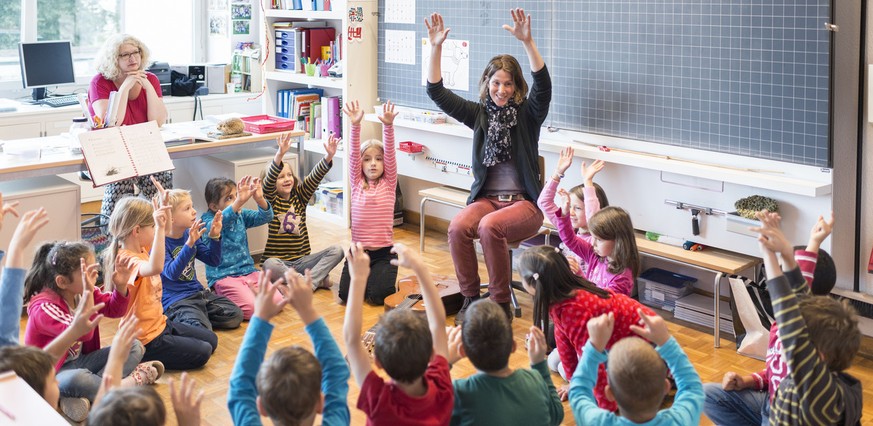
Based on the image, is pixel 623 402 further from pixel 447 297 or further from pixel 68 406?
pixel 447 297

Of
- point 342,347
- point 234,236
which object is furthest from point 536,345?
point 234,236

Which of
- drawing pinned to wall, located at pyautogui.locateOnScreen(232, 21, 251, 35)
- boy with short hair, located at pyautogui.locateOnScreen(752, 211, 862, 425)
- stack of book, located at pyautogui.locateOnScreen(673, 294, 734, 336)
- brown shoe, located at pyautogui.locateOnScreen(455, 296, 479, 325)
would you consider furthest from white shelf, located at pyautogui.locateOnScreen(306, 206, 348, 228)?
boy with short hair, located at pyautogui.locateOnScreen(752, 211, 862, 425)

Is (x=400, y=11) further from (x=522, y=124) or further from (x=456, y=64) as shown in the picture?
(x=522, y=124)

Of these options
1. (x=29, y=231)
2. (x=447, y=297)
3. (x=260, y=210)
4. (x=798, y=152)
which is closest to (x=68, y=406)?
(x=29, y=231)

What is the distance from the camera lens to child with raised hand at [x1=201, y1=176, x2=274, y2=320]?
4574mm

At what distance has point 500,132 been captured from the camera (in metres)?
4.58

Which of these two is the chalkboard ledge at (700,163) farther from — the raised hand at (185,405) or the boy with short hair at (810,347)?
the raised hand at (185,405)

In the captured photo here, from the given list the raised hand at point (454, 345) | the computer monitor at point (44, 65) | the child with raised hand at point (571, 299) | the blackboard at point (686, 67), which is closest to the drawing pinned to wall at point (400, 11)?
the blackboard at point (686, 67)

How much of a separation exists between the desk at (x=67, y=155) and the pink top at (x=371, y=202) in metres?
0.71

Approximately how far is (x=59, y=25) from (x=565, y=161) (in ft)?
16.2

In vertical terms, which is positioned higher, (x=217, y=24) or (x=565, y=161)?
(x=217, y=24)

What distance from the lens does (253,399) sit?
2.22 m

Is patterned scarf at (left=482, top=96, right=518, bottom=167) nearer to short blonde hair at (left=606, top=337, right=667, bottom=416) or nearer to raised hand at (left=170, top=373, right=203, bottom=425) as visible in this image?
short blonde hair at (left=606, top=337, right=667, bottom=416)

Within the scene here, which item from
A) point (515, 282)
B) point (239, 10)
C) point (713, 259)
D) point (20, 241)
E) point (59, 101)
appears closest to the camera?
point (20, 241)
